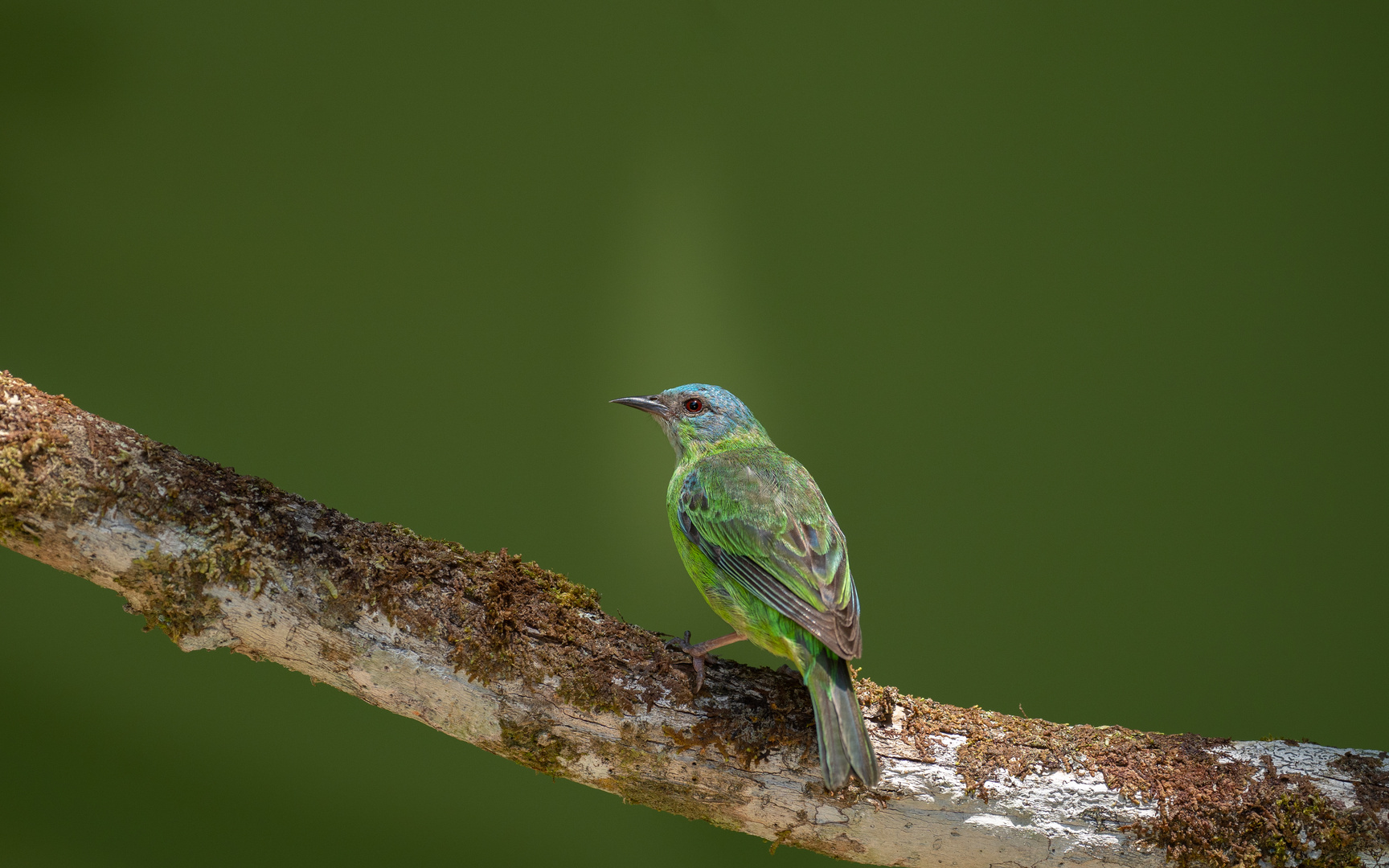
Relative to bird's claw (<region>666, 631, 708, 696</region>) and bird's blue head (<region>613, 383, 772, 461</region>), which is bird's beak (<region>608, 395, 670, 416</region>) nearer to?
bird's blue head (<region>613, 383, 772, 461</region>)

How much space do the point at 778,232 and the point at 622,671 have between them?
3161 mm

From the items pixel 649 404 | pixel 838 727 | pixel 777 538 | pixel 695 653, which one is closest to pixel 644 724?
pixel 695 653

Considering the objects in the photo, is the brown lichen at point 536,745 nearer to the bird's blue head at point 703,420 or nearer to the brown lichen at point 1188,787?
the brown lichen at point 1188,787

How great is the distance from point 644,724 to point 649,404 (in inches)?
49.7

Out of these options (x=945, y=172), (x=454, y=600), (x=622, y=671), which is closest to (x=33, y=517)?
(x=454, y=600)

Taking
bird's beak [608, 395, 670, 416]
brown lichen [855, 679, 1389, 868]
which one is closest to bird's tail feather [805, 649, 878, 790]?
brown lichen [855, 679, 1389, 868]

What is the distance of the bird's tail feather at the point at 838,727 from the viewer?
2373 millimetres

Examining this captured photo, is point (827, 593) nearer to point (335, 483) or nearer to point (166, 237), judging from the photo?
point (335, 483)

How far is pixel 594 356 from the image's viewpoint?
195 inches

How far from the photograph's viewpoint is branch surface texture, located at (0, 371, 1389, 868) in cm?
252

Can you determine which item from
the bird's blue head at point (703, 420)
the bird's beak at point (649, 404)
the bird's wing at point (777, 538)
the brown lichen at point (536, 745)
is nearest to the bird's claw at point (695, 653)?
the bird's wing at point (777, 538)

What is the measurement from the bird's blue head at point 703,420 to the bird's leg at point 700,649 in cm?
78

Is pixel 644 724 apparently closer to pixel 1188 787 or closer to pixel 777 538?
pixel 777 538

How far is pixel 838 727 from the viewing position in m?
2.42
